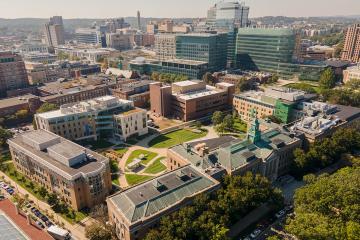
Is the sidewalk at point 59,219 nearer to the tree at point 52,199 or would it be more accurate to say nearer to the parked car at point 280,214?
the tree at point 52,199

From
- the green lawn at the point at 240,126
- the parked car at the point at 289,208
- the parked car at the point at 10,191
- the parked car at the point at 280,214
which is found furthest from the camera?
the green lawn at the point at 240,126

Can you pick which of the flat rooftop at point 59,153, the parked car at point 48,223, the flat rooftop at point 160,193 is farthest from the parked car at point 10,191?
the flat rooftop at point 160,193

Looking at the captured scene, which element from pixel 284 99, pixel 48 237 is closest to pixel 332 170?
pixel 284 99

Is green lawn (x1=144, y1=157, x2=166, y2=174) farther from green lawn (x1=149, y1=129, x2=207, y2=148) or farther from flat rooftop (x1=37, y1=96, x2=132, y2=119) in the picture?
flat rooftop (x1=37, y1=96, x2=132, y2=119)

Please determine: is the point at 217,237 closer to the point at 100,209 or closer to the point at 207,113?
→ the point at 100,209

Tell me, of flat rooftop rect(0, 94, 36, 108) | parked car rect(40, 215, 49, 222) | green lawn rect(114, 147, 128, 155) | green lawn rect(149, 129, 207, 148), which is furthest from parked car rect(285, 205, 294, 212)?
flat rooftop rect(0, 94, 36, 108)

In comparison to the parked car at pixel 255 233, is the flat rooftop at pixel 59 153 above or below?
above
